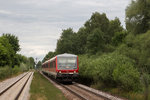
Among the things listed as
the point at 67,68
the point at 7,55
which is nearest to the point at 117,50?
the point at 67,68

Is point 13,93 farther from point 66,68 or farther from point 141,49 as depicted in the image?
point 141,49

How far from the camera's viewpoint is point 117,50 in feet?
136

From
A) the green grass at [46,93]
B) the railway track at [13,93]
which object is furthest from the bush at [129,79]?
the railway track at [13,93]

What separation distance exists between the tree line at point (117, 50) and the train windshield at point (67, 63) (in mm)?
1213

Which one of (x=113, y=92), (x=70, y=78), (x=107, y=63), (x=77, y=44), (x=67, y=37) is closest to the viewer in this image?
(x=113, y=92)

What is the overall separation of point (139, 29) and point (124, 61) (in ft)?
64.0

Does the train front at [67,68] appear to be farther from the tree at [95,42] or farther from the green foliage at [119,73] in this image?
the tree at [95,42]

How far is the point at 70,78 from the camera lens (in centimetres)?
2433

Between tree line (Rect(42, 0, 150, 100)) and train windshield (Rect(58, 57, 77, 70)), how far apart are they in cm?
121

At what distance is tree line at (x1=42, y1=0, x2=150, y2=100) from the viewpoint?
1477cm

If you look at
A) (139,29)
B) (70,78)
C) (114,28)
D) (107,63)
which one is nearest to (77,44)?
(114,28)

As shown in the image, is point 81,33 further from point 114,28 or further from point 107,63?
point 107,63

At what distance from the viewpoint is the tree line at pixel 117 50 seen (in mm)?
14771

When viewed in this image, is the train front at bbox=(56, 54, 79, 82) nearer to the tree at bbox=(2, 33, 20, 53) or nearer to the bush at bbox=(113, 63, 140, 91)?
the bush at bbox=(113, 63, 140, 91)
